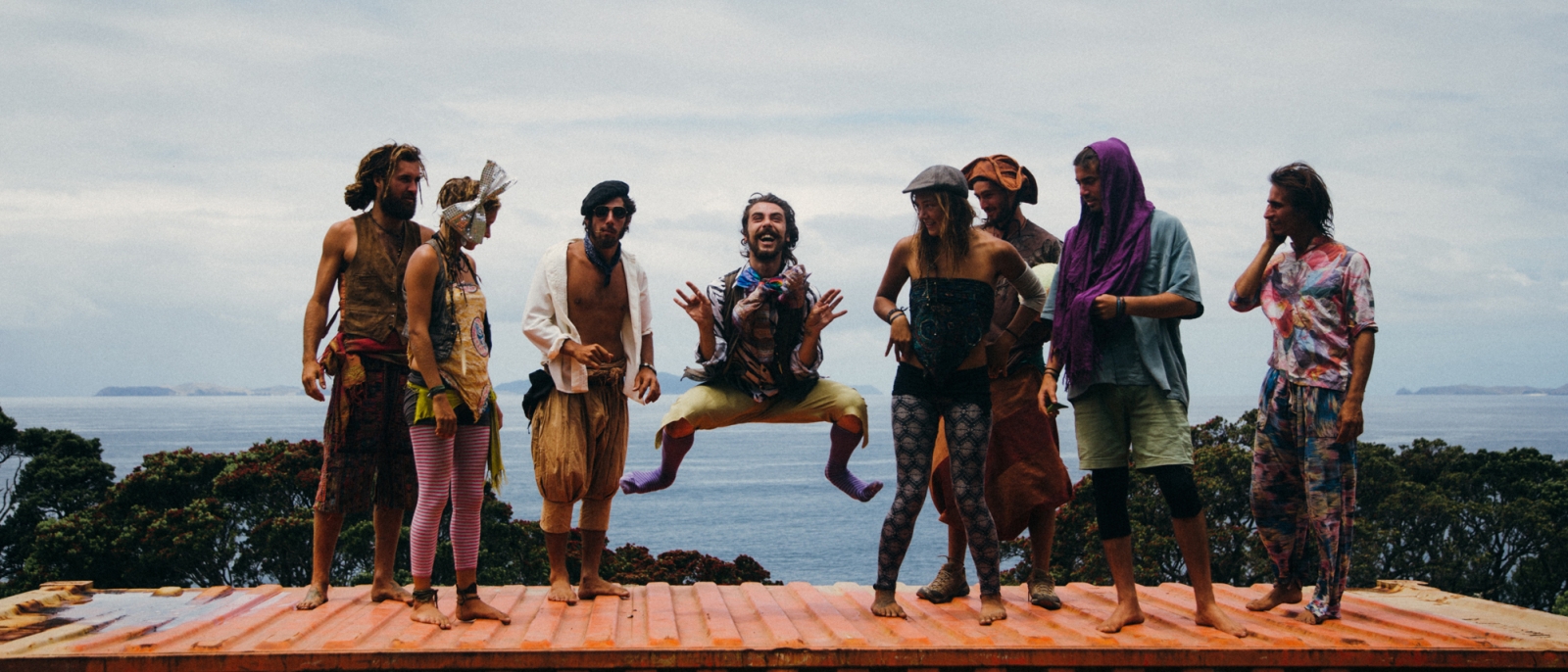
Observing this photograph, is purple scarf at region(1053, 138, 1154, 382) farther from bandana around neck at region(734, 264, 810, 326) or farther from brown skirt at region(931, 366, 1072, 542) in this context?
bandana around neck at region(734, 264, 810, 326)

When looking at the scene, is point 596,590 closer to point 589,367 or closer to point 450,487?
point 450,487

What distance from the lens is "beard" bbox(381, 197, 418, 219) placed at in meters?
5.84

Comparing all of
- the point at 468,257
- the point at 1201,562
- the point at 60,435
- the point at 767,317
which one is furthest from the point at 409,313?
the point at 60,435

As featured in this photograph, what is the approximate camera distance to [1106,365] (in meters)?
5.25

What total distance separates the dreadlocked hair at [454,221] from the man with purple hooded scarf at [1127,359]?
283cm

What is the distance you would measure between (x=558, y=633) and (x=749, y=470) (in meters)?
102

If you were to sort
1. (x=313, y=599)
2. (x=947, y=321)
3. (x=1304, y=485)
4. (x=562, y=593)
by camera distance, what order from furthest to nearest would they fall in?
(x=562, y=593)
(x=313, y=599)
(x=1304, y=485)
(x=947, y=321)

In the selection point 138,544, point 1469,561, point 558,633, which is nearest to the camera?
point 558,633

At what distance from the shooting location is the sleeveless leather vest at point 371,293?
5.74 m

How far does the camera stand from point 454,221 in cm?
538

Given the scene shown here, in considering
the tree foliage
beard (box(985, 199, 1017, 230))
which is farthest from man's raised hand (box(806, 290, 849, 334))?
the tree foliage

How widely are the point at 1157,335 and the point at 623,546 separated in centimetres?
1376

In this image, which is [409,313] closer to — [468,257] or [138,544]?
[468,257]

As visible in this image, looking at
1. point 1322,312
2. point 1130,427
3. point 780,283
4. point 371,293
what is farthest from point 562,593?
point 1322,312
